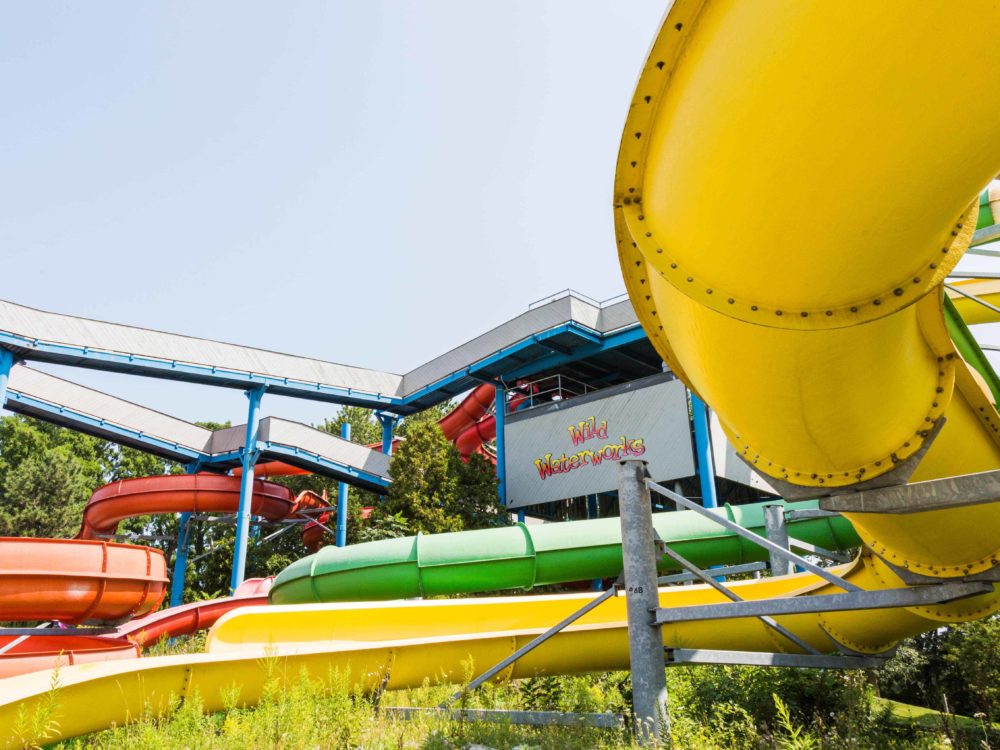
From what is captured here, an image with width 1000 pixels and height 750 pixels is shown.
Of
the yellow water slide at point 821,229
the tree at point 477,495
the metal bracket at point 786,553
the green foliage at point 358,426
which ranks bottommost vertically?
the metal bracket at point 786,553

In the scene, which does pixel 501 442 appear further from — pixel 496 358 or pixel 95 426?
pixel 95 426

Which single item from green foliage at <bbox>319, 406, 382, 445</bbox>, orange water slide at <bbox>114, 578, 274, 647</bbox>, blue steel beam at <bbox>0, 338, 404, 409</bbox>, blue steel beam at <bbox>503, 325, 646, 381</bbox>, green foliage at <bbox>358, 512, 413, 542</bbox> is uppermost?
green foliage at <bbox>319, 406, 382, 445</bbox>

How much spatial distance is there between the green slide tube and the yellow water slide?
4.95 m

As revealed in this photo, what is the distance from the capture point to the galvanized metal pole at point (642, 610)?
14.0ft

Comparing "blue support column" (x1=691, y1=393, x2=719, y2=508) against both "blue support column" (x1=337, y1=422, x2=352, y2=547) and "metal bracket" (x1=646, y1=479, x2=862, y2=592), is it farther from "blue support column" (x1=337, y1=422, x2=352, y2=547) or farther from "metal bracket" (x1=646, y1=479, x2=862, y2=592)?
"blue support column" (x1=337, y1=422, x2=352, y2=547)

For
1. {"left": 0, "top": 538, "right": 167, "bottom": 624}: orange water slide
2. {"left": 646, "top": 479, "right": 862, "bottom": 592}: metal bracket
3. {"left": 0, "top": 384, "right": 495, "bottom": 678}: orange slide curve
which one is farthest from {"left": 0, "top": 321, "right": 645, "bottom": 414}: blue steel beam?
{"left": 646, "top": 479, "right": 862, "bottom": 592}: metal bracket

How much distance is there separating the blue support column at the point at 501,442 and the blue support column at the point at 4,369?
37.9 feet

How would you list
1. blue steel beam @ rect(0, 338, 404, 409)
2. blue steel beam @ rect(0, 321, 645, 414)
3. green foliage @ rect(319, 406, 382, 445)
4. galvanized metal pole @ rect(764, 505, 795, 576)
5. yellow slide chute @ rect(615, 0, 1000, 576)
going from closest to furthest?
yellow slide chute @ rect(615, 0, 1000, 576) → galvanized metal pole @ rect(764, 505, 795, 576) → blue steel beam @ rect(0, 338, 404, 409) → blue steel beam @ rect(0, 321, 645, 414) → green foliage @ rect(319, 406, 382, 445)

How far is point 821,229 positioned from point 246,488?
1730 cm

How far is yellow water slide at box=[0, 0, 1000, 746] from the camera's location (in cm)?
155

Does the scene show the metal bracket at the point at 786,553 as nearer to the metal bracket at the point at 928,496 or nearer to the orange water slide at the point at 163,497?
the metal bracket at the point at 928,496

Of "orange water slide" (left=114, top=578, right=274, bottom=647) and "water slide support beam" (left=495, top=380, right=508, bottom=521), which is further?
"water slide support beam" (left=495, top=380, right=508, bottom=521)

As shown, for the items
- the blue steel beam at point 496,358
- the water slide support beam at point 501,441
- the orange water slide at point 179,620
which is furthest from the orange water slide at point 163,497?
the water slide support beam at point 501,441

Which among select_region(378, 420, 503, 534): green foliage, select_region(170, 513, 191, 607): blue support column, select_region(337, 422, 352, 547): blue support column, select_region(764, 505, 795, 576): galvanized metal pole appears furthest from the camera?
select_region(337, 422, 352, 547): blue support column
